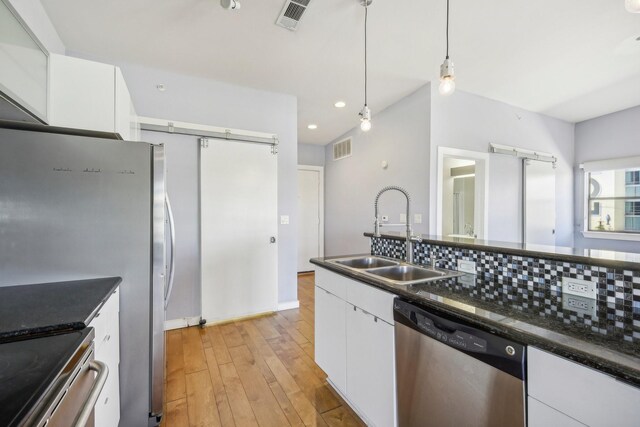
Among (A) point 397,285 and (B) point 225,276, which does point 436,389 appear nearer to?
(A) point 397,285

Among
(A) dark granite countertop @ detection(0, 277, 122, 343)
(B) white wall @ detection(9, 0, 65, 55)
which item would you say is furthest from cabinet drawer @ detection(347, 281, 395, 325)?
(B) white wall @ detection(9, 0, 65, 55)

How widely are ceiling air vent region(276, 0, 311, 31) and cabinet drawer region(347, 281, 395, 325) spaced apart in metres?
2.00

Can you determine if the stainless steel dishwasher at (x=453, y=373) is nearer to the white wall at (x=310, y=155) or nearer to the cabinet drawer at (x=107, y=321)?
the cabinet drawer at (x=107, y=321)

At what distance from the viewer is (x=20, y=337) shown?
912 mm

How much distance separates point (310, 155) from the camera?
5598 mm

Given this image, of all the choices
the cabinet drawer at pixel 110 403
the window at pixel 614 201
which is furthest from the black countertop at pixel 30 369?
the window at pixel 614 201

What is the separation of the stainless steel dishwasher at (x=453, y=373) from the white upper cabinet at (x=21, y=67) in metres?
2.10

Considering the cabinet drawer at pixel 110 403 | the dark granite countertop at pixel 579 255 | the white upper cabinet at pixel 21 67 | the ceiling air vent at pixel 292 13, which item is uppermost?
the ceiling air vent at pixel 292 13

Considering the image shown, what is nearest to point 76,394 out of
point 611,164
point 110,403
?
point 110,403

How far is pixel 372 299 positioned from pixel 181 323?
2447mm

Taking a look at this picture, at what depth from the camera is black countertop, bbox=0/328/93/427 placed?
0.59m

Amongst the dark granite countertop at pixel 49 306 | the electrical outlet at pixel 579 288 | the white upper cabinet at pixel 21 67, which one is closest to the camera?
the dark granite countertop at pixel 49 306

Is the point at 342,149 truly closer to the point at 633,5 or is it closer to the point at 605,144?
the point at 633,5

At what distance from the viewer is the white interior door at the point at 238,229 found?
10.00 ft
